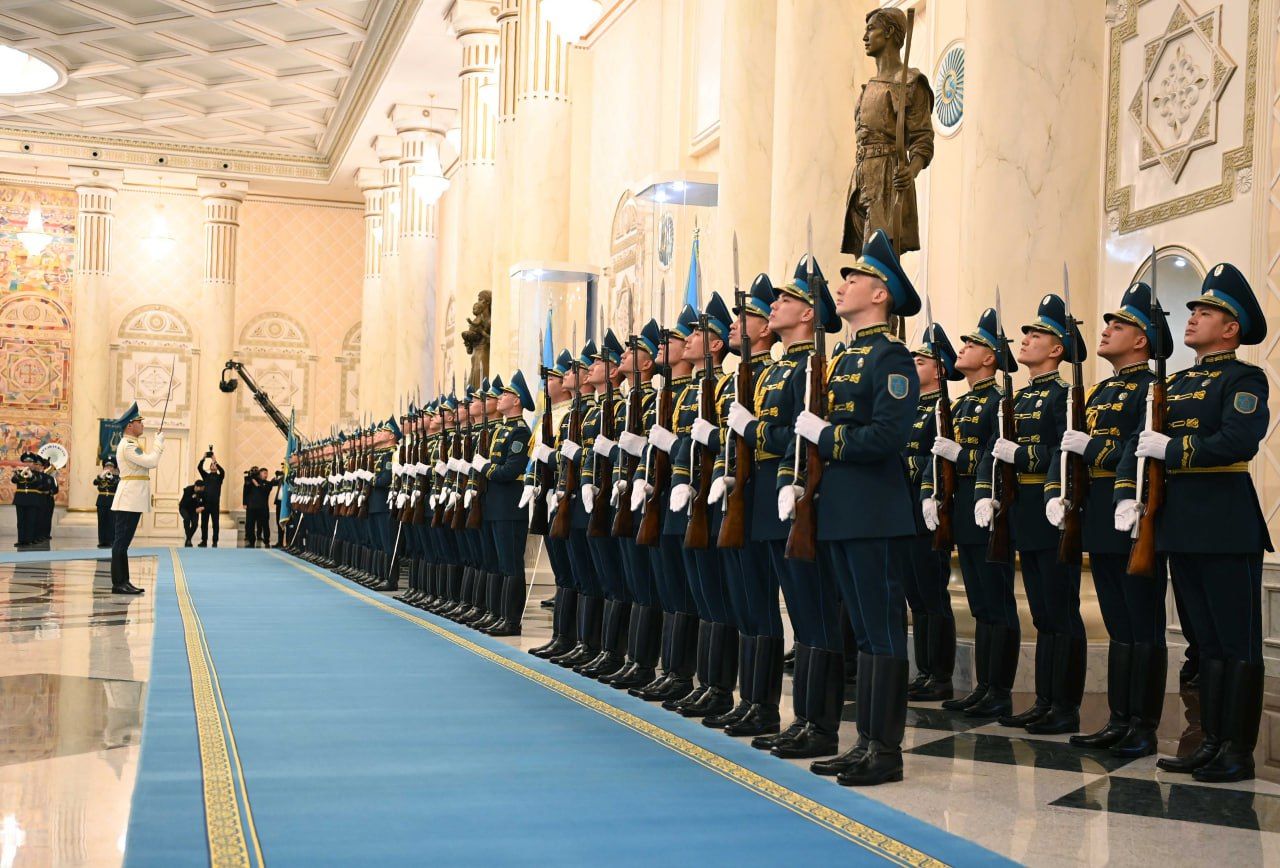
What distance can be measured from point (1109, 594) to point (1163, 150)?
3624mm

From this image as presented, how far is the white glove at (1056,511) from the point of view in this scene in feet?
15.7

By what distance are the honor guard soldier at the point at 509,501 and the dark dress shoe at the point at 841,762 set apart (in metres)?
4.34

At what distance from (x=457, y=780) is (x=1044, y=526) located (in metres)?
2.52

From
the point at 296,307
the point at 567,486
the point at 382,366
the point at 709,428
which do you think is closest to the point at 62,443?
the point at 296,307

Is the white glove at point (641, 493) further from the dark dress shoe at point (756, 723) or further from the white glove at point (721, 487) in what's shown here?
the dark dress shoe at point (756, 723)

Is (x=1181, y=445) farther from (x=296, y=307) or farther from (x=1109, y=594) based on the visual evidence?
(x=296, y=307)

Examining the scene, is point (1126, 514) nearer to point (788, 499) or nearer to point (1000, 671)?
point (788, 499)

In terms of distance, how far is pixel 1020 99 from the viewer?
22.1ft

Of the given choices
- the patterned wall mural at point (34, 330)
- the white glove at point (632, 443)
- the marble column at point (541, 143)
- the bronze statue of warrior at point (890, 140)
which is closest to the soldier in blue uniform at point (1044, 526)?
the white glove at point (632, 443)

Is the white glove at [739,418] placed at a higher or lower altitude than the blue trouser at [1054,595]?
higher

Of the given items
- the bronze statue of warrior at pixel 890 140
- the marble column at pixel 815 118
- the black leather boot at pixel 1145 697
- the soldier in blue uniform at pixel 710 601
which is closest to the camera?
the black leather boot at pixel 1145 697

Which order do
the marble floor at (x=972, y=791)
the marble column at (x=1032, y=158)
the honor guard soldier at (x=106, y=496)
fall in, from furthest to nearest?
the honor guard soldier at (x=106, y=496), the marble column at (x=1032, y=158), the marble floor at (x=972, y=791)

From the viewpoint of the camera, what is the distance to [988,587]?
5594 mm

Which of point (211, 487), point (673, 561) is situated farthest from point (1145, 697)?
point (211, 487)
